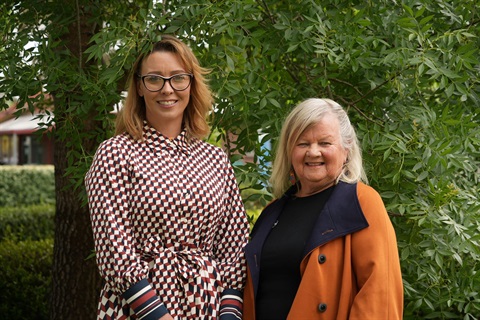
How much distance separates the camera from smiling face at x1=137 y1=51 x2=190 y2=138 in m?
3.05

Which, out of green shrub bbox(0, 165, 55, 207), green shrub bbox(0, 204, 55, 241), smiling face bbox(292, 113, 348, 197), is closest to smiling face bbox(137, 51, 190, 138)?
smiling face bbox(292, 113, 348, 197)

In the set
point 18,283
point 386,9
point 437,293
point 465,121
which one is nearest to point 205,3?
point 386,9

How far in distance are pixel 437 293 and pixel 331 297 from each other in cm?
146

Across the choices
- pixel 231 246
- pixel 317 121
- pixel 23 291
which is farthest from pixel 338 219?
pixel 23 291

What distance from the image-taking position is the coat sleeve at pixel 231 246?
3.06m

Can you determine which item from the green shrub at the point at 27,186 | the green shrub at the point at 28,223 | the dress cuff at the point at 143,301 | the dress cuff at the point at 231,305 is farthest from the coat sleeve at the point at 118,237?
the green shrub at the point at 27,186

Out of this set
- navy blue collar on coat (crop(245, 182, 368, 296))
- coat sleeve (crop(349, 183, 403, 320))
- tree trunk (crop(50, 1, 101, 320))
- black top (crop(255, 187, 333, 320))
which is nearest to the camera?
coat sleeve (crop(349, 183, 403, 320))

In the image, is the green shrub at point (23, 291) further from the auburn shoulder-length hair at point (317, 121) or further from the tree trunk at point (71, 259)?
the auburn shoulder-length hair at point (317, 121)

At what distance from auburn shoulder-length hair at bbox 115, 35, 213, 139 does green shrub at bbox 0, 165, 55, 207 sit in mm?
16802

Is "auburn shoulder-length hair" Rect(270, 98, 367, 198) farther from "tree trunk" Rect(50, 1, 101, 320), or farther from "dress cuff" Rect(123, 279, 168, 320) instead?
"tree trunk" Rect(50, 1, 101, 320)

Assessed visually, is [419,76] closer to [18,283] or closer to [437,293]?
[437,293]

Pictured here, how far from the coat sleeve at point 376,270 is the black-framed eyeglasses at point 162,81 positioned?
2.98 feet

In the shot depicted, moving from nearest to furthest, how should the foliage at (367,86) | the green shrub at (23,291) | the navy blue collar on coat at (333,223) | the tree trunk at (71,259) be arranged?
1. the navy blue collar on coat at (333,223)
2. the foliage at (367,86)
3. the tree trunk at (71,259)
4. the green shrub at (23,291)

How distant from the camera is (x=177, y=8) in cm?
384
